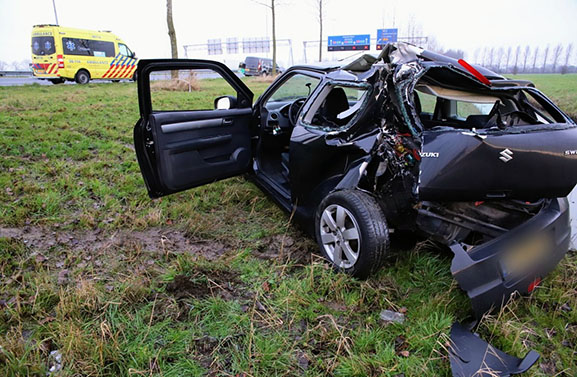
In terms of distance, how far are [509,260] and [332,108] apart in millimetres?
1838

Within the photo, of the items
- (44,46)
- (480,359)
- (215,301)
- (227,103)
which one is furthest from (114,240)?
(44,46)

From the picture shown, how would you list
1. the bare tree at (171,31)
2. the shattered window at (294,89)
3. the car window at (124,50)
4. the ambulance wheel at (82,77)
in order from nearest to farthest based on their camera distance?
the shattered window at (294,89), the bare tree at (171,31), the ambulance wheel at (82,77), the car window at (124,50)

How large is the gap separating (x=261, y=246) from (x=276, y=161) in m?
1.21

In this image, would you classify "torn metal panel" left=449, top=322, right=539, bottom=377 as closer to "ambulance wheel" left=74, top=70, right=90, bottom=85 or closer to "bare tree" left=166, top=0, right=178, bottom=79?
"bare tree" left=166, top=0, right=178, bottom=79

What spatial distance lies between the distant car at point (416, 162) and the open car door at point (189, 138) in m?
0.01

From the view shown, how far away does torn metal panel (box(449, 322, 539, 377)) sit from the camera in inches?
70.7

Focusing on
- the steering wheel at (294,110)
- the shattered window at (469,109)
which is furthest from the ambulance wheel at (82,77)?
the shattered window at (469,109)

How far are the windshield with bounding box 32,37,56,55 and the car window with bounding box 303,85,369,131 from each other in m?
18.8

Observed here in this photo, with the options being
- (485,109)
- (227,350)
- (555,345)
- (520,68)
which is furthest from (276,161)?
(520,68)

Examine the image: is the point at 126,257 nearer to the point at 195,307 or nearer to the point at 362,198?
the point at 195,307

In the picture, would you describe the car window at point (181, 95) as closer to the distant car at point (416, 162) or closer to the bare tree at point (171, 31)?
the bare tree at point (171, 31)

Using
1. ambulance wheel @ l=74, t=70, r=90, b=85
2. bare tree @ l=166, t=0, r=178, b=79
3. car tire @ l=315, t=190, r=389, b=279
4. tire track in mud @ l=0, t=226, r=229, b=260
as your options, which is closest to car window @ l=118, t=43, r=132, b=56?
ambulance wheel @ l=74, t=70, r=90, b=85

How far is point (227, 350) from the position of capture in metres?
2.01

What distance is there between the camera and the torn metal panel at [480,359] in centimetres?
180
